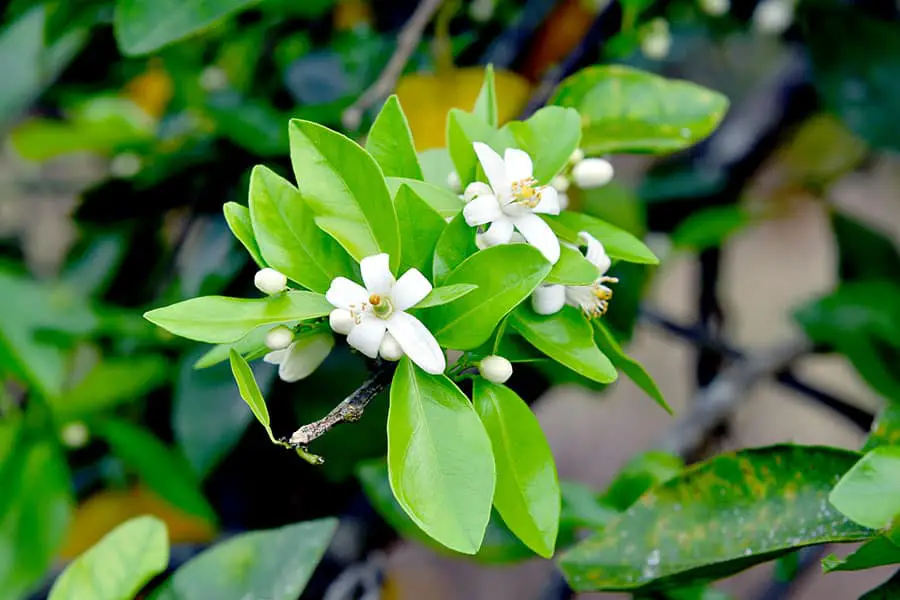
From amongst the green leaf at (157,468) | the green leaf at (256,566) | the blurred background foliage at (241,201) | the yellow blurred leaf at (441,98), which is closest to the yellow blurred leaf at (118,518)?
the blurred background foliage at (241,201)

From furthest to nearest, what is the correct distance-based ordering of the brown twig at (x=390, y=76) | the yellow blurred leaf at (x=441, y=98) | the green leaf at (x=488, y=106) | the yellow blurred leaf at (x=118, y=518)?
the yellow blurred leaf at (x=118, y=518)
the yellow blurred leaf at (x=441, y=98)
the brown twig at (x=390, y=76)
the green leaf at (x=488, y=106)

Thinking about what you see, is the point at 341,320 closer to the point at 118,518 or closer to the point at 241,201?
the point at 241,201

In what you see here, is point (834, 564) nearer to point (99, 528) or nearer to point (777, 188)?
point (99, 528)

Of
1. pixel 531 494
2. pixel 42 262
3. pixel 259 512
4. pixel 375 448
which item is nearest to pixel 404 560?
pixel 259 512

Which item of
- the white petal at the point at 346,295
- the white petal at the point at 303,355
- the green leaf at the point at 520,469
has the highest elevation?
the white petal at the point at 346,295

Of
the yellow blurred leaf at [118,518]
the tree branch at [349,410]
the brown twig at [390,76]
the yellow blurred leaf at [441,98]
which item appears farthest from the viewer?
the yellow blurred leaf at [118,518]

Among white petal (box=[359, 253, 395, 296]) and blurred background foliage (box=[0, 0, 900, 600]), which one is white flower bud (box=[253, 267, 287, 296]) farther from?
blurred background foliage (box=[0, 0, 900, 600])

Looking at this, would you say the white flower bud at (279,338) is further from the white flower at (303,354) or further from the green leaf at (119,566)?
the green leaf at (119,566)
